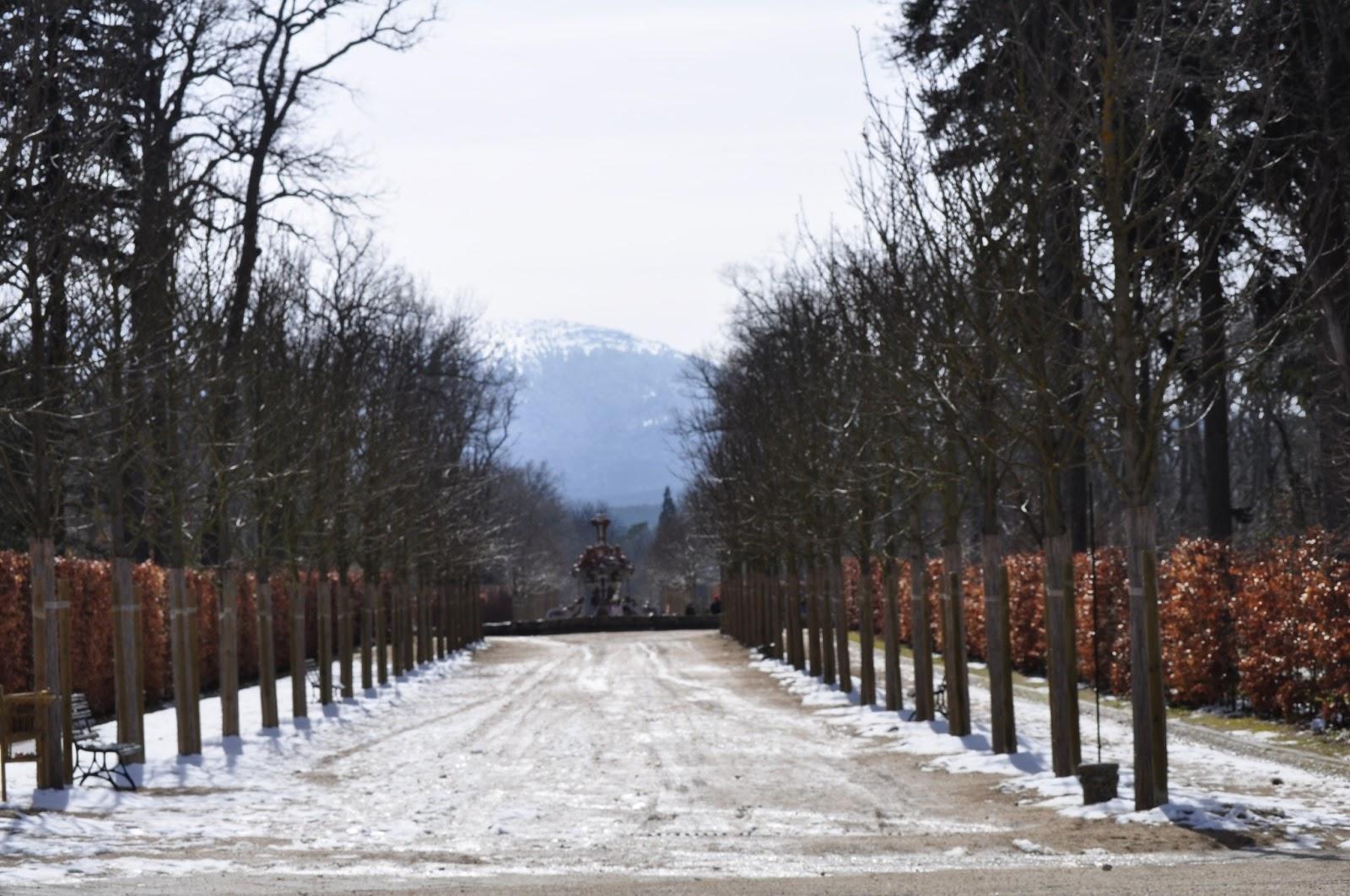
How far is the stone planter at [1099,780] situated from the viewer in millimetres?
15273

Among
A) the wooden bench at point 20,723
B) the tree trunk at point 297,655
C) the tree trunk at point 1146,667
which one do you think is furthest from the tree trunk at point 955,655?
the tree trunk at point 297,655

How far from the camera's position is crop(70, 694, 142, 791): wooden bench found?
17.7 m

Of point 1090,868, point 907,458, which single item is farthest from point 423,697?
point 1090,868

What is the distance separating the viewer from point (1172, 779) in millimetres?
16859

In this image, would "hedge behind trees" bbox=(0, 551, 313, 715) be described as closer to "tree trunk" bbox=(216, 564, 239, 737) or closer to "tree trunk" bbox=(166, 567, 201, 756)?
"tree trunk" bbox=(216, 564, 239, 737)

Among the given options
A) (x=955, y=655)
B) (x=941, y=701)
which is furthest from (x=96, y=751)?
(x=941, y=701)

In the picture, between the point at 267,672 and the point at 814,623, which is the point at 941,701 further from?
the point at 814,623

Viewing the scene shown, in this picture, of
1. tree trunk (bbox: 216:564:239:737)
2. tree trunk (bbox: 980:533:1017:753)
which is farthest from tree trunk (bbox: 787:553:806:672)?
tree trunk (bbox: 980:533:1017:753)

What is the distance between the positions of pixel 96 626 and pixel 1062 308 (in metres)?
17.0

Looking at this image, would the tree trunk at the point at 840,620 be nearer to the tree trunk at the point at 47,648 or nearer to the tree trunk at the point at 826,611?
the tree trunk at the point at 826,611

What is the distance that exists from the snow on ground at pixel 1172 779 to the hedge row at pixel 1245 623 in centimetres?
109

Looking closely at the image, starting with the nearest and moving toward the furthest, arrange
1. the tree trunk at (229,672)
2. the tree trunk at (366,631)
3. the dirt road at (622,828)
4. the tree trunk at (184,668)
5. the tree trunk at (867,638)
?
1. the dirt road at (622,828)
2. the tree trunk at (184,668)
3. the tree trunk at (229,672)
4. the tree trunk at (867,638)
5. the tree trunk at (366,631)

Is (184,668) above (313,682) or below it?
above

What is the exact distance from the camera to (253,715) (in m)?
28.7
